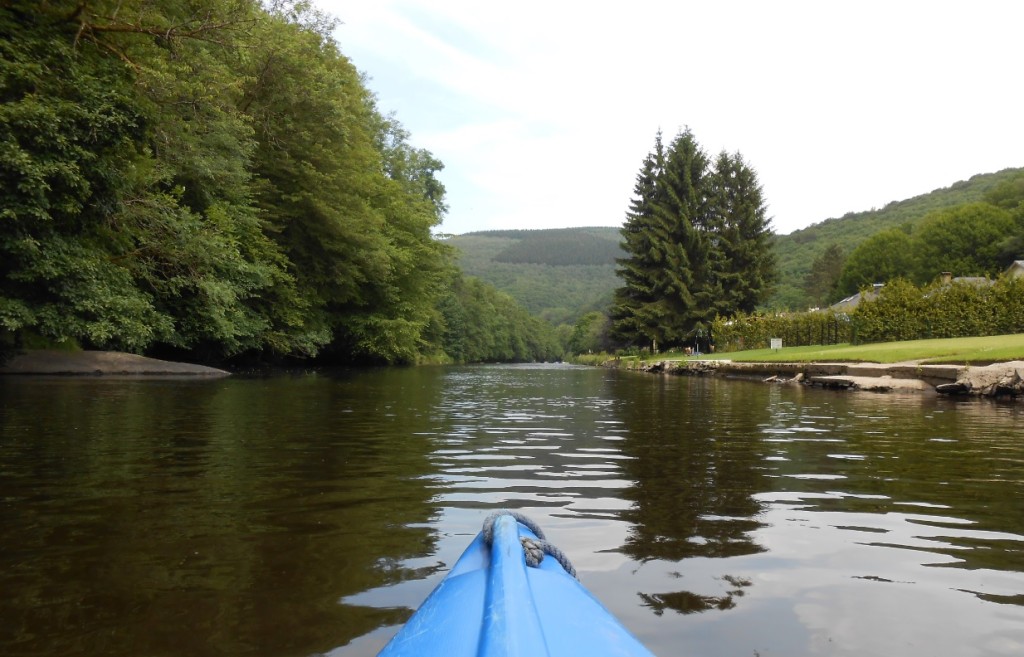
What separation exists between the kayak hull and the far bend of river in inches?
20.0

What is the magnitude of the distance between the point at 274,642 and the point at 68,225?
559 inches

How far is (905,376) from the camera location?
1580 centimetres

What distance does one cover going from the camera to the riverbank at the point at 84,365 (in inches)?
744

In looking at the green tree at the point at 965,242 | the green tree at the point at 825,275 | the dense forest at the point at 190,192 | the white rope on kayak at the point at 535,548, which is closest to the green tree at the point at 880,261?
the green tree at the point at 965,242

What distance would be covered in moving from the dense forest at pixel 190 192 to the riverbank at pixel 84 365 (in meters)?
0.79

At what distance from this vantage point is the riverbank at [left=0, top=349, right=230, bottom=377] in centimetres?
1889

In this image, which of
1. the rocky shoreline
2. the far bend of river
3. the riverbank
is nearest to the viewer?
the far bend of river

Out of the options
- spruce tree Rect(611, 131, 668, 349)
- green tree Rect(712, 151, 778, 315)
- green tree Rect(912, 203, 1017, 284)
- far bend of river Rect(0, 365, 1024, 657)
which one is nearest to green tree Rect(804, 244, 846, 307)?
green tree Rect(912, 203, 1017, 284)

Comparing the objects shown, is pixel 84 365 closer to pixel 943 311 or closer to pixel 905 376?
pixel 905 376

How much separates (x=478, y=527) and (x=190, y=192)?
73.4 feet

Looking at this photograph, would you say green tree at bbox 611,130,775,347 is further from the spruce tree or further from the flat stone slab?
the flat stone slab

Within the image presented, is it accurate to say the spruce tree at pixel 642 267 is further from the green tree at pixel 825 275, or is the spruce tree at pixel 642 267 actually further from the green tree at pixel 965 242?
the green tree at pixel 825 275

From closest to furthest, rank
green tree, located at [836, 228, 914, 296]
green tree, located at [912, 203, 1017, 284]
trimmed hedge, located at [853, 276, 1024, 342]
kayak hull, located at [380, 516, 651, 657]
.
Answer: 1. kayak hull, located at [380, 516, 651, 657]
2. trimmed hedge, located at [853, 276, 1024, 342]
3. green tree, located at [912, 203, 1017, 284]
4. green tree, located at [836, 228, 914, 296]

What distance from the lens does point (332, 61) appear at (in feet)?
111
